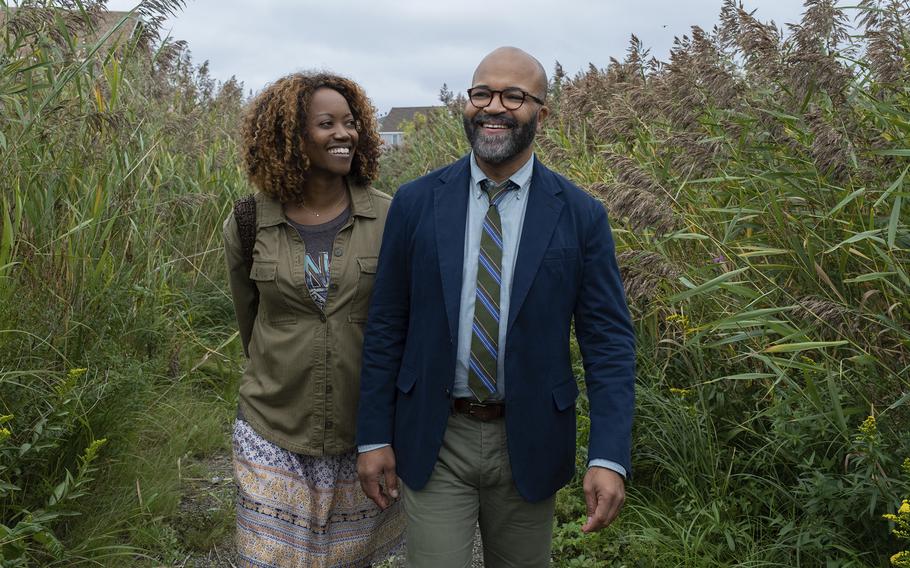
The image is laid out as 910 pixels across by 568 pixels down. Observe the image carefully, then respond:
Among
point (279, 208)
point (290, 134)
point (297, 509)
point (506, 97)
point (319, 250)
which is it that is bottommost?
point (297, 509)

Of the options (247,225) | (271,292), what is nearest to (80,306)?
(247,225)

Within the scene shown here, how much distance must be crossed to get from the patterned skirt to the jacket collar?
69cm

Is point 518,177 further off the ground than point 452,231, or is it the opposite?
point 518,177

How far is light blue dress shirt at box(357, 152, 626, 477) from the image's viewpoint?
287 cm

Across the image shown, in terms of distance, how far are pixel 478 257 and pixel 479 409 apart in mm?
442

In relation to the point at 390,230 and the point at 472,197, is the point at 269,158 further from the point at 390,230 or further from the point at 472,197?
Result: the point at 472,197

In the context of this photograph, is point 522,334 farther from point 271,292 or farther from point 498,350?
point 271,292

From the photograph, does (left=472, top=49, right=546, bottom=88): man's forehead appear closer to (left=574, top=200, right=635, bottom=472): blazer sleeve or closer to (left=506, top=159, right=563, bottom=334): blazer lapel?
(left=506, top=159, right=563, bottom=334): blazer lapel

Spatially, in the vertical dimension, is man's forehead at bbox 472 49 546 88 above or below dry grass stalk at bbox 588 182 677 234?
above

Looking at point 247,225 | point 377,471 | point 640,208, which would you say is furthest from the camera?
point 640,208

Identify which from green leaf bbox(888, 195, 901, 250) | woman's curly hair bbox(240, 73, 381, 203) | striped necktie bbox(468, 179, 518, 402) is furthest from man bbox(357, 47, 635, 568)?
green leaf bbox(888, 195, 901, 250)

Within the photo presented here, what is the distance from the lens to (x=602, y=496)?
2748 millimetres

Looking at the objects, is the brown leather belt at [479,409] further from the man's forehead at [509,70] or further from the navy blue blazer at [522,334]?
the man's forehead at [509,70]

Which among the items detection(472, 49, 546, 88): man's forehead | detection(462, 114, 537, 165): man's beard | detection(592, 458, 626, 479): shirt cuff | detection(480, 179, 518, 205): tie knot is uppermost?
detection(472, 49, 546, 88): man's forehead
